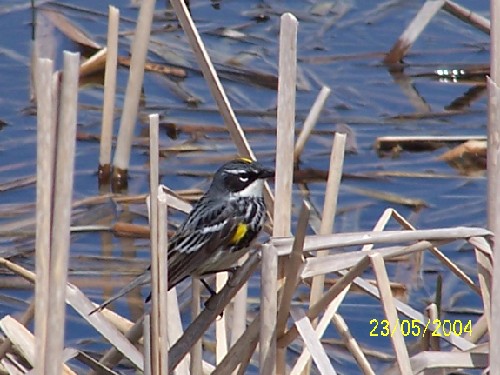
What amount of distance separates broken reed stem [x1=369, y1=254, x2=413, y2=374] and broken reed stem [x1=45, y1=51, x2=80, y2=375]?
1.15 meters

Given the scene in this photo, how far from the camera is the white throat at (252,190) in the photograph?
20.0 ft

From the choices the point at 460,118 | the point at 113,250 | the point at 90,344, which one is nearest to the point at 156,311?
the point at 90,344

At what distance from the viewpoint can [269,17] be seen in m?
11.5

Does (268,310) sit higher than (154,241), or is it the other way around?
(154,241)

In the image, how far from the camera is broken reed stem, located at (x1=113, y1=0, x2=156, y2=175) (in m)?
8.00

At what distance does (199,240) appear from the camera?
592 centimetres

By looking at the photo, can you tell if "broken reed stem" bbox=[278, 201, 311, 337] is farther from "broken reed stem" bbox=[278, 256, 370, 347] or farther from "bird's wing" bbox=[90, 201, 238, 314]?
"bird's wing" bbox=[90, 201, 238, 314]

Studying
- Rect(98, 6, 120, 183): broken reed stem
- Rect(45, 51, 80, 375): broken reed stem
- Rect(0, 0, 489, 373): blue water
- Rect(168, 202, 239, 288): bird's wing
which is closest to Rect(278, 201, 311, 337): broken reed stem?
Rect(45, 51, 80, 375): broken reed stem

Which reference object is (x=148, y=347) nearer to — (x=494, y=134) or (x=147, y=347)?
(x=147, y=347)

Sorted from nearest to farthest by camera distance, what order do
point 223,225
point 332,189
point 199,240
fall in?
point 332,189 → point 199,240 → point 223,225

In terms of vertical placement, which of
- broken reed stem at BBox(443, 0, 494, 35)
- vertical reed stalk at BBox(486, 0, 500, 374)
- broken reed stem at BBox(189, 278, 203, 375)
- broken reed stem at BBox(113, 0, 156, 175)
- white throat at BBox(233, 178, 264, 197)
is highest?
broken reed stem at BBox(443, 0, 494, 35)

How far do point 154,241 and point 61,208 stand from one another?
0.49 m
